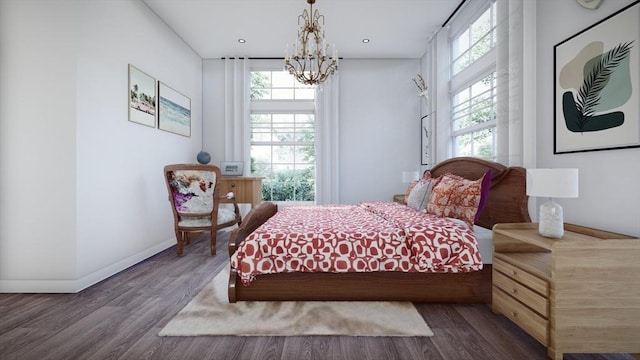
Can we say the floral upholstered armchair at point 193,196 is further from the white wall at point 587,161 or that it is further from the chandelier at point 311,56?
the white wall at point 587,161

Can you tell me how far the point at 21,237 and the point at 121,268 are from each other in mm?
862

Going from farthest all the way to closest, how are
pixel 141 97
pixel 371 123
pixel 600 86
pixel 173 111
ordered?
1. pixel 371 123
2. pixel 173 111
3. pixel 141 97
4. pixel 600 86

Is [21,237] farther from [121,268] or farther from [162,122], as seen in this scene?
[162,122]

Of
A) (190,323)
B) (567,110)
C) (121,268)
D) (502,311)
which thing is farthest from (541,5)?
(121,268)

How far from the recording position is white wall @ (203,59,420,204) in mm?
5109

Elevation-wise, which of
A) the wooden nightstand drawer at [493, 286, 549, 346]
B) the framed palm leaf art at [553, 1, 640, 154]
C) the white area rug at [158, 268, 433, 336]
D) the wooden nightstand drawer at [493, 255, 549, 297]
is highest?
the framed palm leaf art at [553, 1, 640, 154]

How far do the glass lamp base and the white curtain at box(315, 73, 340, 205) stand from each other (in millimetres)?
3519

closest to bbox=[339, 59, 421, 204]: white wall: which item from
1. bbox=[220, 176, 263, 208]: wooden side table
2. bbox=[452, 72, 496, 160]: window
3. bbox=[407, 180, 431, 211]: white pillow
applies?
bbox=[452, 72, 496, 160]: window

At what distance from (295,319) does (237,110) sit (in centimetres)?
416

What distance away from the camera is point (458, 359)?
150 centimetres

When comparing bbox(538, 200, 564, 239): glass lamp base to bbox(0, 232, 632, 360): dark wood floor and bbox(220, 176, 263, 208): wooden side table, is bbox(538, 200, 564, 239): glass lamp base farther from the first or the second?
bbox(220, 176, 263, 208): wooden side table

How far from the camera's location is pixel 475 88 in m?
3.52

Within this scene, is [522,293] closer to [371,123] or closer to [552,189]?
[552,189]

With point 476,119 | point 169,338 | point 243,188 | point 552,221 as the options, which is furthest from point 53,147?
point 476,119
